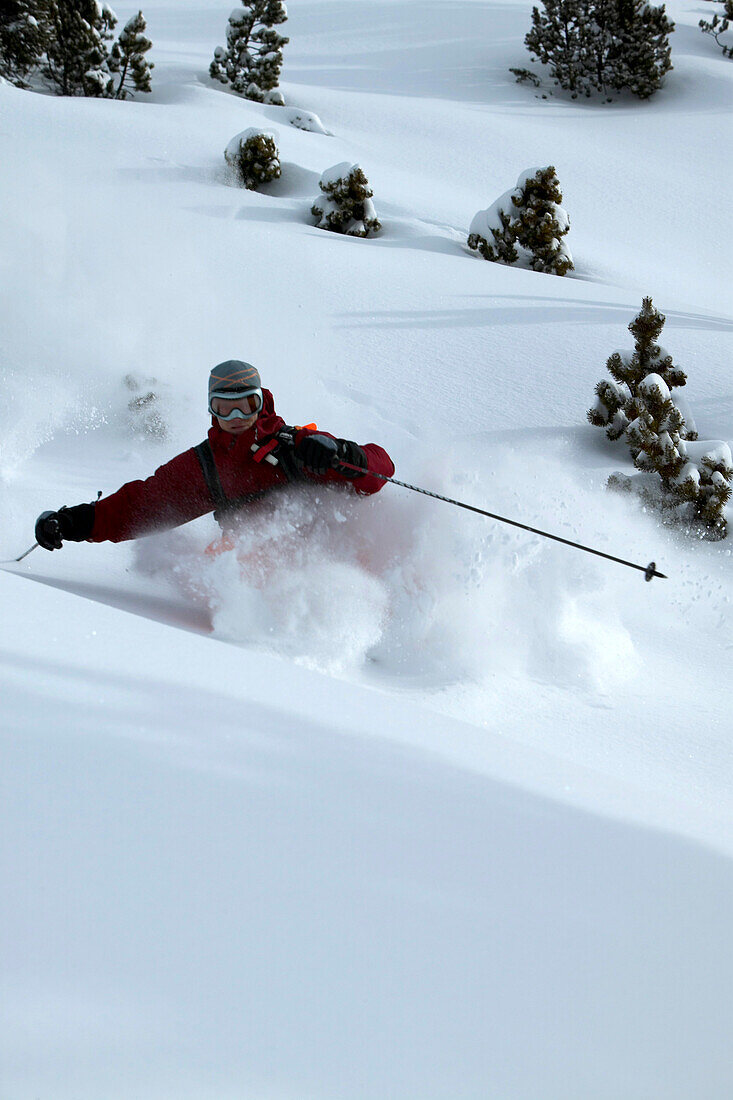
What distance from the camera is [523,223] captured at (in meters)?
10.3

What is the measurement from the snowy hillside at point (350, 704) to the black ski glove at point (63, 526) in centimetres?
18

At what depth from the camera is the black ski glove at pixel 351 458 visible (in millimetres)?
3510

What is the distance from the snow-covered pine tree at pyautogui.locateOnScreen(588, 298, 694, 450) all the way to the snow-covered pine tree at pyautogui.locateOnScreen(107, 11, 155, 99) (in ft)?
51.6

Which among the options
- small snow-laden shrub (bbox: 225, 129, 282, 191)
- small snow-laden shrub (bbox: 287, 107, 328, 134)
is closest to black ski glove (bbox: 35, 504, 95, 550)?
small snow-laden shrub (bbox: 225, 129, 282, 191)

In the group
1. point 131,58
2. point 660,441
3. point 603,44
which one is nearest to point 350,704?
point 660,441

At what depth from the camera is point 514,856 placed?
150 cm

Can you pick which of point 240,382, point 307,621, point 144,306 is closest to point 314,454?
point 240,382

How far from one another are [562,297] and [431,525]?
5.68 m

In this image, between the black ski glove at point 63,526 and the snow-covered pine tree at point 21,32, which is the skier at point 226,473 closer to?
the black ski glove at point 63,526

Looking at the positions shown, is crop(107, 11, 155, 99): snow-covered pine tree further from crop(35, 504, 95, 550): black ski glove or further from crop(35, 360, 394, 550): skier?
crop(35, 504, 95, 550): black ski glove

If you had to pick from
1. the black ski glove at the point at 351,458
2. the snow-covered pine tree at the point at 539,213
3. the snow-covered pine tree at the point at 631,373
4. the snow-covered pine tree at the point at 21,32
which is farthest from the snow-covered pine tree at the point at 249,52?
the black ski glove at the point at 351,458

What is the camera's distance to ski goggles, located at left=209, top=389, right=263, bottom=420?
3.53m

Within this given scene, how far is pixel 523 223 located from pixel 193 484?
7971 mm

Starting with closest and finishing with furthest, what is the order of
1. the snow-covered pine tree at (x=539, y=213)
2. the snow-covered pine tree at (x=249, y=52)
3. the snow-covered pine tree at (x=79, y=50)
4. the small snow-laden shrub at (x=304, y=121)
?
1. the snow-covered pine tree at (x=539, y=213)
2. the small snow-laden shrub at (x=304, y=121)
3. the snow-covered pine tree at (x=79, y=50)
4. the snow-covered pine tree at (x=249, y=52)
